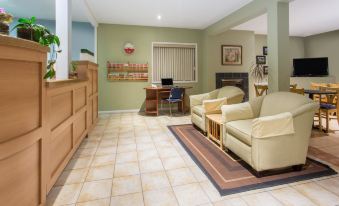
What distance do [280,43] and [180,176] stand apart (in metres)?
2.93

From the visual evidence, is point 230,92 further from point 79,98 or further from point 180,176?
point 79,98

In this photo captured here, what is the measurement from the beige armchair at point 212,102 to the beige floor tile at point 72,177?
2.25m

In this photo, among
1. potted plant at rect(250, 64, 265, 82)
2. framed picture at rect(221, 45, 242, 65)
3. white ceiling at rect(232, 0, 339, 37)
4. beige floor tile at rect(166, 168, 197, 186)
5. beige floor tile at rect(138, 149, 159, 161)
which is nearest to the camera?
beige floor tile at rect(166, 168, 197, 186)

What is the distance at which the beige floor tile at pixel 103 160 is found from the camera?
266cm

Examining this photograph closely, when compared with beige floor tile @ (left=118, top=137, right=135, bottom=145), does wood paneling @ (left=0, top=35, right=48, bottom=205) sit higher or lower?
higher

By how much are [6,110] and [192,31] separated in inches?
249

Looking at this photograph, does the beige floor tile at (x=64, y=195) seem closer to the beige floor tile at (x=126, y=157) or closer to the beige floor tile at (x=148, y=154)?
the beige floor tile at (x=126, y=157)

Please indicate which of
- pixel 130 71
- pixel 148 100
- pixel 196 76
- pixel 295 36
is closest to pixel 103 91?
pixel 130 71

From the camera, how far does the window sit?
659 cm

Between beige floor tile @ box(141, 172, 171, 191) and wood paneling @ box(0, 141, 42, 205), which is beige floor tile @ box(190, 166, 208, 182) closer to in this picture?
beige floor tile @ box(141, 172, 171, 191)

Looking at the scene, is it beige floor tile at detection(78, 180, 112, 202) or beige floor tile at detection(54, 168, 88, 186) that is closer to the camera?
beige floor tile at detection(78, 180, 112, 202)

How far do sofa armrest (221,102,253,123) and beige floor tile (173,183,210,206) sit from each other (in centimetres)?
116

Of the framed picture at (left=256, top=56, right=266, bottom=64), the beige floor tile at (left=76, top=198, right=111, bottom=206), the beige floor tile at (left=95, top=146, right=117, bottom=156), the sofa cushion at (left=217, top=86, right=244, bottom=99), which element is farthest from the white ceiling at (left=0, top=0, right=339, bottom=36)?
the beige floor tile at (left=76, top=198, right=111, bottom=206)

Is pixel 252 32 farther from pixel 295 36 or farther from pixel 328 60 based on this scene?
pixel 328 60
